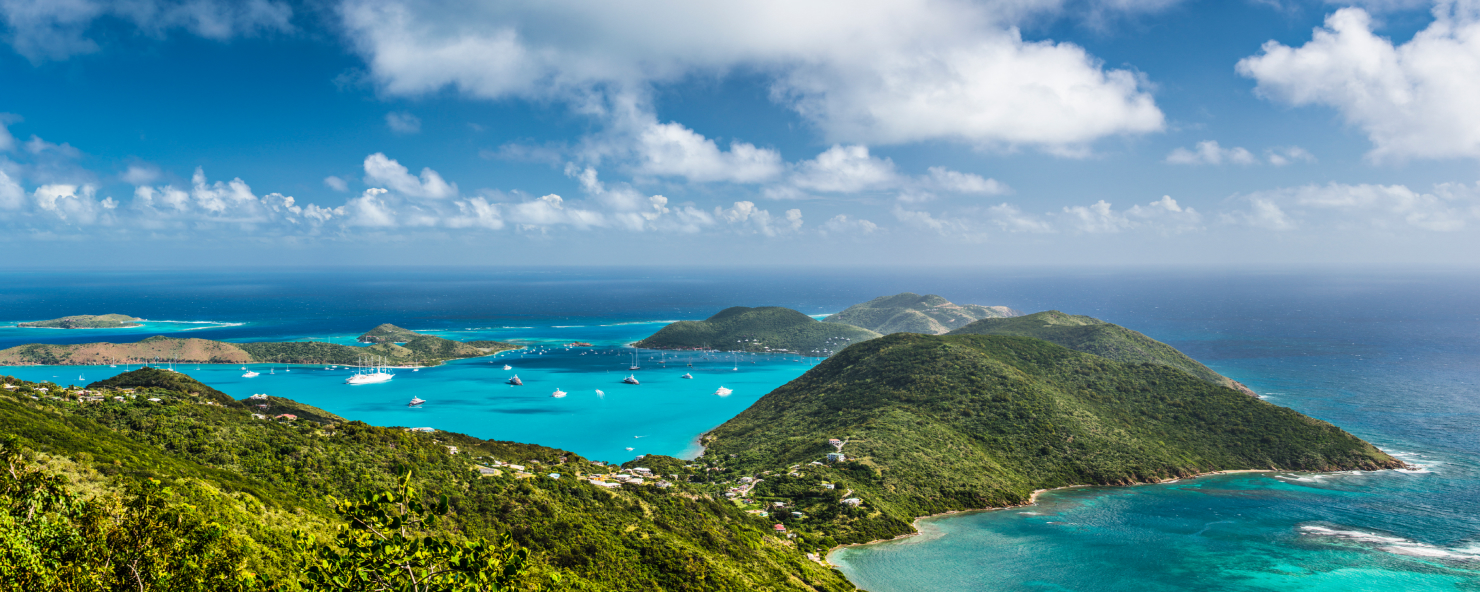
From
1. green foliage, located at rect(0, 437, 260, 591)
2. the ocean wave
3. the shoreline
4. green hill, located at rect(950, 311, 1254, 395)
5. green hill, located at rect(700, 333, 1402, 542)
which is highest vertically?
A: green foliage, located at rect(0, 437, 260, 591)

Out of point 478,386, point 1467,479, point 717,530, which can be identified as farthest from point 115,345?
point 1467,479

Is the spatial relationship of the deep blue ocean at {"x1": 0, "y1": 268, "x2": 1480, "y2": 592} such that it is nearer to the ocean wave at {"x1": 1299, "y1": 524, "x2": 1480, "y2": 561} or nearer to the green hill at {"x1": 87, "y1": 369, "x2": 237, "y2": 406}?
the ocean wave at {"x1": 1299, "y1": 524, "x2": 1480, "y2": 561}

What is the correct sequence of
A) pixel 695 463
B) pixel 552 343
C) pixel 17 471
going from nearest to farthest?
pixel 17 471 < pixel 695 463 < pixel 552 343

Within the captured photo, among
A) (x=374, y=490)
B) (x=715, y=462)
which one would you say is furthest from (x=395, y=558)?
(x=715, y=462)

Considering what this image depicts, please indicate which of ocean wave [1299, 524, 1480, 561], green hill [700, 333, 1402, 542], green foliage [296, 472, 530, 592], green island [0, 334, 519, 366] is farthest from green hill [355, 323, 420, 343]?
green foliage [296, 472, 530, 592]

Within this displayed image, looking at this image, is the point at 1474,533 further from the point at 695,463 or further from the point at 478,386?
the point at 478,386

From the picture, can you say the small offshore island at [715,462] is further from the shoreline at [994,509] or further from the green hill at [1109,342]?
the green hill at [1109,342]

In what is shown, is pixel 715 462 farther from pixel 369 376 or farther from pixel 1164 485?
pixel 369 376
